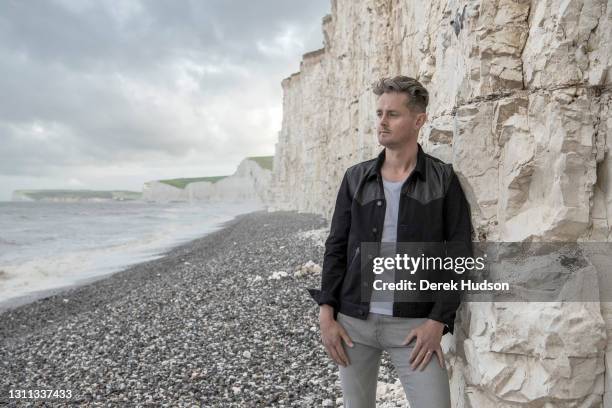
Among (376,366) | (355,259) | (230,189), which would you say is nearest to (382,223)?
(355,259)

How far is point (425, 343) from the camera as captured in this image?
2.49m

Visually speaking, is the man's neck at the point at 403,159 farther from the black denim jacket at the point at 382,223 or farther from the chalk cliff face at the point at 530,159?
the chalk cliff face at the point at 530,159

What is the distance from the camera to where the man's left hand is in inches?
98.2

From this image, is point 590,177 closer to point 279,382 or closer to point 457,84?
point 457,84

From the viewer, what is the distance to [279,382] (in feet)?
17.9

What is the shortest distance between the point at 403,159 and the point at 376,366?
1.32 meters

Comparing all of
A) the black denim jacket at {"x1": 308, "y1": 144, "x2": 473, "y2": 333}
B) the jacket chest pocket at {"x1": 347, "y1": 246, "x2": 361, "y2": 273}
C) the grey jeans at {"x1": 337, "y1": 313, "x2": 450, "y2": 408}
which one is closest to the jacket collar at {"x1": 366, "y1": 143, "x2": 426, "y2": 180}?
the black denim jacket at {"x1": 308, "y1": 144, "x2": 473, "y2": 333}

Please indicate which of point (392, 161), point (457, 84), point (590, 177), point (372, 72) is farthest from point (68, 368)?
point (372, 72)

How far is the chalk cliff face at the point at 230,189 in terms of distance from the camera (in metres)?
107

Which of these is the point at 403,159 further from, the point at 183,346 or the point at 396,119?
the point at 183,346

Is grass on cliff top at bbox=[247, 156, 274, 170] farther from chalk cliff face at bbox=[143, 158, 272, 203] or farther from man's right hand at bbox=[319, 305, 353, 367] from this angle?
man's right hand at bbox=[319, 305, 353, 367]

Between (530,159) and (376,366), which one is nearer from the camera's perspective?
(530,159)

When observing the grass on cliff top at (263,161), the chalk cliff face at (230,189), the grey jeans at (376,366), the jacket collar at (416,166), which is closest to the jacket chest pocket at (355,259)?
the grey jeans at (376,366)

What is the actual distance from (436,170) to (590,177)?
82 cm
